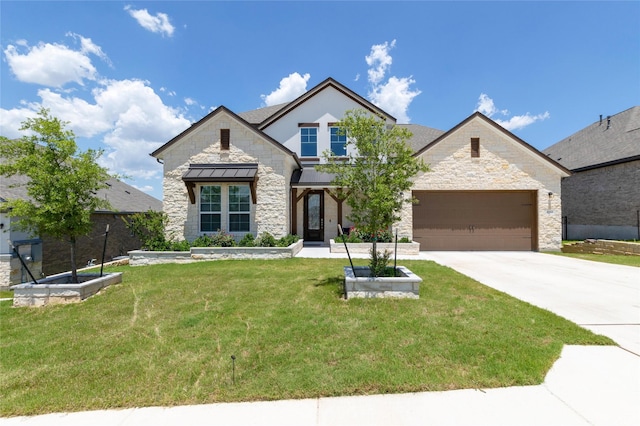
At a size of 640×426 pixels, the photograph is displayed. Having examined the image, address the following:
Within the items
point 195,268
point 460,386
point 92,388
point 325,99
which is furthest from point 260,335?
point 325,99

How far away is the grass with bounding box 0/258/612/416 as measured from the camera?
3068 mm

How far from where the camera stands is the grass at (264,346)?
307 cm

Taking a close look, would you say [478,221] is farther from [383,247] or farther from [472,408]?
[472,408]

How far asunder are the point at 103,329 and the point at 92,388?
202cm

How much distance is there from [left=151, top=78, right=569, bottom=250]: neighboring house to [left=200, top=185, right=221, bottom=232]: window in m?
0.05

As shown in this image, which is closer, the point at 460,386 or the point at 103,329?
the point at 460,386

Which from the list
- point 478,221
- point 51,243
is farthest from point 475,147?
point 51,243

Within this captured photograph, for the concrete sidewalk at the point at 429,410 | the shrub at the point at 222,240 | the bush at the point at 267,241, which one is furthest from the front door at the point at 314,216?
the concrete sidewalk at the point at 429,410

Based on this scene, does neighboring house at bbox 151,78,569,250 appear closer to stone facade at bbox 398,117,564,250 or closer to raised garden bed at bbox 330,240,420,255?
stone facade at bbox 398,117,564,250

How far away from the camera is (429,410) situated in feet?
8.83

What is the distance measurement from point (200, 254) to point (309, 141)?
30.9 feet

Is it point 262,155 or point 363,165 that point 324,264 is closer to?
point 363,165

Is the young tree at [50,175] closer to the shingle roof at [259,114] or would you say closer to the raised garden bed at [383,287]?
the raised garden bed at [383,287]

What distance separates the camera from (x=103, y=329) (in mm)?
4797
